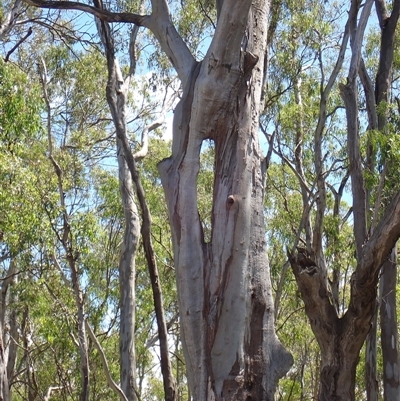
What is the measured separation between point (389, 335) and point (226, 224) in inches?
214

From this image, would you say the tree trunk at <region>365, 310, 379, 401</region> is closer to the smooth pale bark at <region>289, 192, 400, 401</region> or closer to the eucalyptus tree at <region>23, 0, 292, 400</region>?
the smooth pale bark at <region>289, 192, 400, 401</region>

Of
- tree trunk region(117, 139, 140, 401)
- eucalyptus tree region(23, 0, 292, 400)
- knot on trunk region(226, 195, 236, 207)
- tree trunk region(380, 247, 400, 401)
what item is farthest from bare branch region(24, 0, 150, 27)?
tree trunk region(380, 247, 400, 401)

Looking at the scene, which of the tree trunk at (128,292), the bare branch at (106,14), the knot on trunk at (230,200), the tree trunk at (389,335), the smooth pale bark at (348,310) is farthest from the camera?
the tree trunk at (128,292)

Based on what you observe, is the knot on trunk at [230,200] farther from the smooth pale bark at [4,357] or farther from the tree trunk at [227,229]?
the smooth pale bark at [4,357]

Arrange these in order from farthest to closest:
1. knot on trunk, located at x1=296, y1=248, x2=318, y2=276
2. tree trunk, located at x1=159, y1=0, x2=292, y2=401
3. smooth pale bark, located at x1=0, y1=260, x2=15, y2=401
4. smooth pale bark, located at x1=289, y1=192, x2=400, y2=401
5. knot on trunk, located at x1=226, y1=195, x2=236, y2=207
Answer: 1. smooth pale bark, located at x1=0, y1=260, x2=15, y2=401
2. knot on trunk, located at x1=296, y1=248, x2=318, y2=276
3. smooth pale bark, located at x1=289, y1=192, x2=400, y2=401
4. knot on trunk, located at x1=226, y1=195, x2=236, y2=207
5. tree trunk, located at x1=159, y1=0, x2=292, y2=401

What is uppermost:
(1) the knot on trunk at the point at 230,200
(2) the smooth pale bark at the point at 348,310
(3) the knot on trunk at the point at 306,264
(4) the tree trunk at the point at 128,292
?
(4) the tree trunk at the point at 128,292

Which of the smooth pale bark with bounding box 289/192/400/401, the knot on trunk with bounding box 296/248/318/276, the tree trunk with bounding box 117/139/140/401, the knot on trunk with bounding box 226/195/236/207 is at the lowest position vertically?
the smooth pale bark with bounding box 289/192/400/401

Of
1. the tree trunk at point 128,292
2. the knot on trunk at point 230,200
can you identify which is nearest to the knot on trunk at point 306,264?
the knot on trunk at point 230,200

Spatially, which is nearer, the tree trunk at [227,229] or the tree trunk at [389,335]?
the tree trunk at [227,229]

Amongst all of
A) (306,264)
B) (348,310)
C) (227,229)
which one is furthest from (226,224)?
(348,310)

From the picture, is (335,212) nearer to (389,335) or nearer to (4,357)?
(389,335)

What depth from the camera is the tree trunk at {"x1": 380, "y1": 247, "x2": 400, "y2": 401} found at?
26.7ft

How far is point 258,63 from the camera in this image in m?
4.20

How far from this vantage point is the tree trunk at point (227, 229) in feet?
11.4
